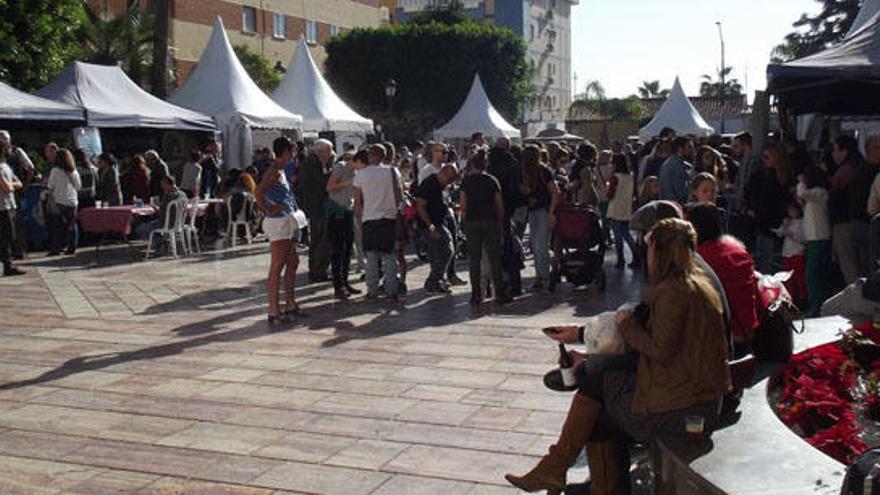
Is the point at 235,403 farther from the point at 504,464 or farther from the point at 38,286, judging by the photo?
the point at 38,286

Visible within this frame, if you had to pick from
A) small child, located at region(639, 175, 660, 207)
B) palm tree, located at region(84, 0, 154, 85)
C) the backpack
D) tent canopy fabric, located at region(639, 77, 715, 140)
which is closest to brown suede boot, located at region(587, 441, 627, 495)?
the backpack

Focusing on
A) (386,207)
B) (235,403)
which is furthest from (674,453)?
(386,207)

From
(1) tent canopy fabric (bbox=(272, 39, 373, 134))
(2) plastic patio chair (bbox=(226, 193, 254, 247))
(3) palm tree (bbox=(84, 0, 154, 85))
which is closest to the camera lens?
(2) plastic patio chair (bbox=(226, 193, 254, 247))

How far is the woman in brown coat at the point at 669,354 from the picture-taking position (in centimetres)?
403

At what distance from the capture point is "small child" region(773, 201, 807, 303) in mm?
9414

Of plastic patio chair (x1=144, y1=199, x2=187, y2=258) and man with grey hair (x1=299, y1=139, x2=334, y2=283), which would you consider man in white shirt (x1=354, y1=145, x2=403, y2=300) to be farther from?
plastic patio chair (x1=144, y1=199, x2=187, y2=258)

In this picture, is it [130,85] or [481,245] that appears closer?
[481,245]

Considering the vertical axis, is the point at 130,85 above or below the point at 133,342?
above

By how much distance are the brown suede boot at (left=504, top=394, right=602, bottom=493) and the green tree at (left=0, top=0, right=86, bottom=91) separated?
884 inches

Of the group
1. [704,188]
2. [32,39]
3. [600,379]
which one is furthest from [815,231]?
[32,39]

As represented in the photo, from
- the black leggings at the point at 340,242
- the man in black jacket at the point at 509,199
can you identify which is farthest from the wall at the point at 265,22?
the man in black jacket at the point at 509,199

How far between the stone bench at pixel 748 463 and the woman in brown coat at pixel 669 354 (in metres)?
0.13

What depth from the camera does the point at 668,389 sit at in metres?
4.08

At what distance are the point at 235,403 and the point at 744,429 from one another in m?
3.58
